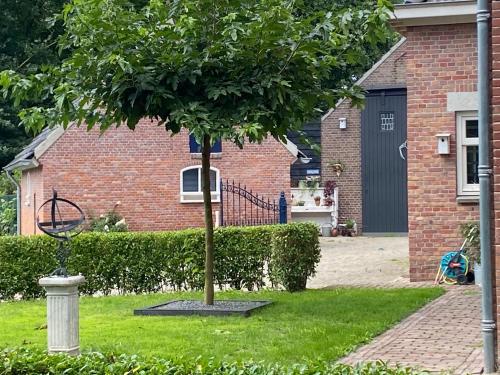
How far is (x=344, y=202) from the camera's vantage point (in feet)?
110

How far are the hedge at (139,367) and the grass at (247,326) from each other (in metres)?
1.92

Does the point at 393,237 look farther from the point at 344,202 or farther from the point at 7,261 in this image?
the point at 7,261

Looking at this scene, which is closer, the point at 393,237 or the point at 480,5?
the point at 480,5

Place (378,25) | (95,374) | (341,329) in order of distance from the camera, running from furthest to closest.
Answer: (378,25), (341,329), (95,374)

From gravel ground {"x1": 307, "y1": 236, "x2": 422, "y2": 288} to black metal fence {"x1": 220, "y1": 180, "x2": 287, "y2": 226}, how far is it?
6.21ft

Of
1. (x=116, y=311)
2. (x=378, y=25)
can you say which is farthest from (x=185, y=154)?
(x=378, y=25)

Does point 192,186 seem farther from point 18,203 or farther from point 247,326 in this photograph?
point 247,326

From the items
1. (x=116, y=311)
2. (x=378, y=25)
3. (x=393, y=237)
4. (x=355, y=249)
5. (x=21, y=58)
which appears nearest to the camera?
(x=378, y=25)

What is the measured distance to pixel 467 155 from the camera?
1490cm

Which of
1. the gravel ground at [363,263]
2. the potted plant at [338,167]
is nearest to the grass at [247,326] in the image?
the gravel ground at [363,263]

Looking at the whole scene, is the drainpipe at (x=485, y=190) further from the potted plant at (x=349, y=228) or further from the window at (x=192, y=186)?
the potted plant at (x=349, y=228)

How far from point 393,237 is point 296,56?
21.8 m

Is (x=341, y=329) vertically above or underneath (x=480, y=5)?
underneath

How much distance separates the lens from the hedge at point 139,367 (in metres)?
5.61
